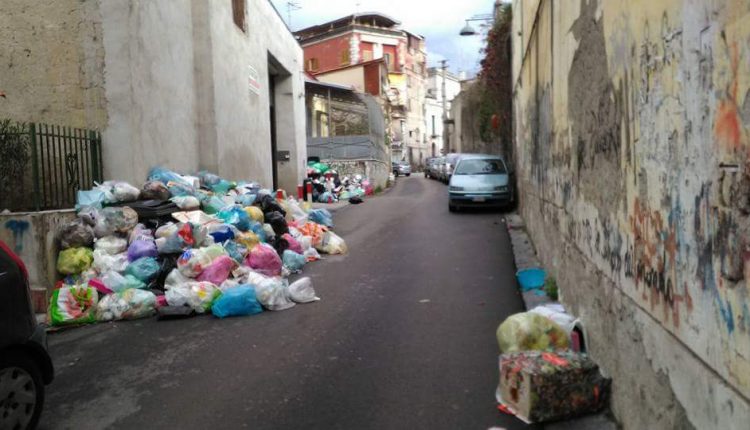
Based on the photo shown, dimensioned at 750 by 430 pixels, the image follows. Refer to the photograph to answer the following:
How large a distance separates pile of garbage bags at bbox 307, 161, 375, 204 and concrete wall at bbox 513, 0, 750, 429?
1769cm

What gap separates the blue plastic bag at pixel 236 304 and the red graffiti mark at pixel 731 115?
5.74 m

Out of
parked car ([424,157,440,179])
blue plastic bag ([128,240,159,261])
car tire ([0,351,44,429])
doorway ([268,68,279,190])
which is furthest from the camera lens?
parked car ([424,157,440,179])

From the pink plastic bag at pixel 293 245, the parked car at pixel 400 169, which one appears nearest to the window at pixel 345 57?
the parked car at pixel 400 169

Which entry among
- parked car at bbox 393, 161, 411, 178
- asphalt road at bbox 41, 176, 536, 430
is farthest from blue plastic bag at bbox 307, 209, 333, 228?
parked car at bbox 393, 161, 411, 178

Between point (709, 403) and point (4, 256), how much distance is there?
4157 millimetres

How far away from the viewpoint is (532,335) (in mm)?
4574

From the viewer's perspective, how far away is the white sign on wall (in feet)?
52.5

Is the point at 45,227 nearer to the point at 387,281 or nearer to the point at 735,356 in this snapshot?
the point at 387,281

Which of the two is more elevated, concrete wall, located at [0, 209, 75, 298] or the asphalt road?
concrete wall, located at [0, 209, 75, 298]

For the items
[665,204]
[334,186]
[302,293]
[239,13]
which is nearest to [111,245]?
[302,293]

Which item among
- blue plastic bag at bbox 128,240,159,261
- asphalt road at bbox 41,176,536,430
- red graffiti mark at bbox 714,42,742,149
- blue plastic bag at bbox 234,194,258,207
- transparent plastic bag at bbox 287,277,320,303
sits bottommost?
asphalt road at bbox 41,176,536,430

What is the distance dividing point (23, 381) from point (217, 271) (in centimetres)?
382

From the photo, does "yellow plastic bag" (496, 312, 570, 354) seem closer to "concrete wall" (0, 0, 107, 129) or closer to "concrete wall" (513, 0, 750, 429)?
"concrete wall" (513, 0, 750, 429)

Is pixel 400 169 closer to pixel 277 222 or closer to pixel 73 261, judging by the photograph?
pixel 277 222
